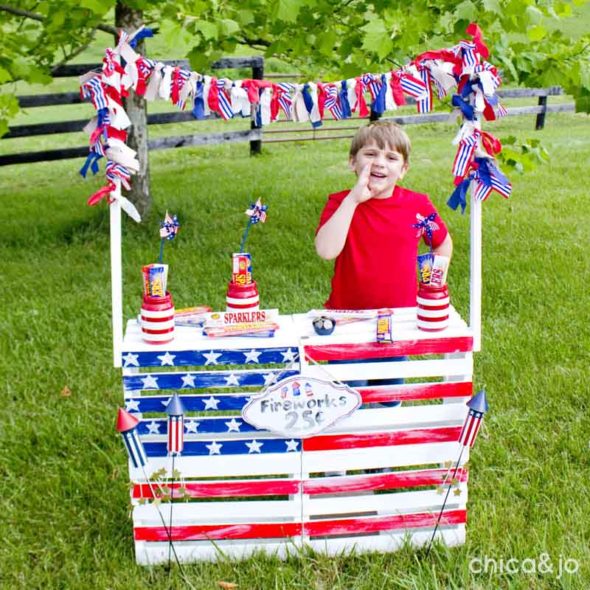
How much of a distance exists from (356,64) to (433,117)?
9.03 metres

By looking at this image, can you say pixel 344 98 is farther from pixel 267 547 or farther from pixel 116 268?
pixel 267 547

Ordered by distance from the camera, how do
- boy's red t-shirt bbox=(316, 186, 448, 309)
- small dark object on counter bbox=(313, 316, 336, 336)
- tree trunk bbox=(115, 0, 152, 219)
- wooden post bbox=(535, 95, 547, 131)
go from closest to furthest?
small dark object on counter bbox=(313, 316, 336, 336)
boy's red t-shirt bbox=(316, 186, 448, 309)
tree trunk bbox=(115, 0, 152, 219)
wooden post bbox=(535, 95, 547, 131)

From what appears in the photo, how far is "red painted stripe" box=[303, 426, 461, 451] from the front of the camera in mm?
2977

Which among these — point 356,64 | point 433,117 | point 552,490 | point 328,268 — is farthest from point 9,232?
point 433,117

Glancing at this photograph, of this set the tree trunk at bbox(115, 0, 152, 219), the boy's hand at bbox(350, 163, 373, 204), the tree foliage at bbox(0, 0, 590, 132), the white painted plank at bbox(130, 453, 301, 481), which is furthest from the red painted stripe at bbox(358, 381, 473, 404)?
the tree trunk at bbox(115, 0, 152, 219)

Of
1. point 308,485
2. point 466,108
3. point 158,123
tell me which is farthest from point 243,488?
point 158,123

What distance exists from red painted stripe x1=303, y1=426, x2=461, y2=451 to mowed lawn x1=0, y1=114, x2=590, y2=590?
17.1 inches

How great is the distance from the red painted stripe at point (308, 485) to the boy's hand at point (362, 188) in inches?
41.1

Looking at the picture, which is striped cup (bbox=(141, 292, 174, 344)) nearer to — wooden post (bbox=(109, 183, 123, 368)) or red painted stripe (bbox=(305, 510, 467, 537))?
wooden post (bbox=(109, 183, 123, 368))

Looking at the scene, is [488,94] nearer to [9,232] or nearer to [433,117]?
[9,232]

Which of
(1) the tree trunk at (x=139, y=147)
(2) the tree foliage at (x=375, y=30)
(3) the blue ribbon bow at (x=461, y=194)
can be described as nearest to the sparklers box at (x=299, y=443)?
(3) the blue ribbon bow at (x=461, y=194)

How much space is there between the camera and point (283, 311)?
5.43 metres

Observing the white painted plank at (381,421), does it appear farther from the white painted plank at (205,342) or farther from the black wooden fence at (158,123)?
the black wooden fence at (158,123)

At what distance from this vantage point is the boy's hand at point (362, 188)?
2.98m
